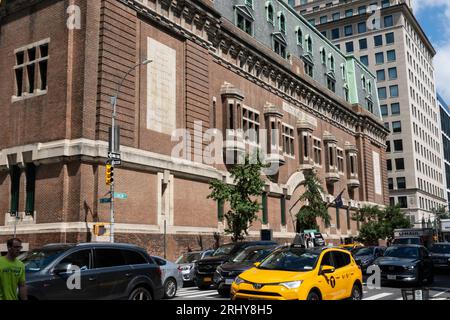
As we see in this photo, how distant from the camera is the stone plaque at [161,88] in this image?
28.7 m

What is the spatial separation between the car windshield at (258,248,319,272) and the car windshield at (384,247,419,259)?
10340 mm

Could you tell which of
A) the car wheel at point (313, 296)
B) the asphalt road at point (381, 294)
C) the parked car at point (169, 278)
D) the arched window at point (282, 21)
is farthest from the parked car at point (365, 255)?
the arched window at point (282, 21)

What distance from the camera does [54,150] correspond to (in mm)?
24641

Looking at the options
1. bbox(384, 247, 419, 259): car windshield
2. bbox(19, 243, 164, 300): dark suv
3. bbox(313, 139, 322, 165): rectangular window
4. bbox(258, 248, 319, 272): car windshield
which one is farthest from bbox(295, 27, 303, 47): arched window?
bbox(19, 243, 164, 300): dark suv

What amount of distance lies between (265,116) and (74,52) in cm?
1934

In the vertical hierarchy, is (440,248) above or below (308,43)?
below

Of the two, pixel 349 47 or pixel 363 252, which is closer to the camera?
pixel 363 252

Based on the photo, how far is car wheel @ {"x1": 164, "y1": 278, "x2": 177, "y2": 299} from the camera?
56.1ft

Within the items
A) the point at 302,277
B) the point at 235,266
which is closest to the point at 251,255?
the point at 235,266

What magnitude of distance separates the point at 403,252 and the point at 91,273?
15.6 meters

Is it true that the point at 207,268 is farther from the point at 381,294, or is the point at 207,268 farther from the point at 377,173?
the point at 377,173

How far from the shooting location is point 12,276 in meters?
8.01
